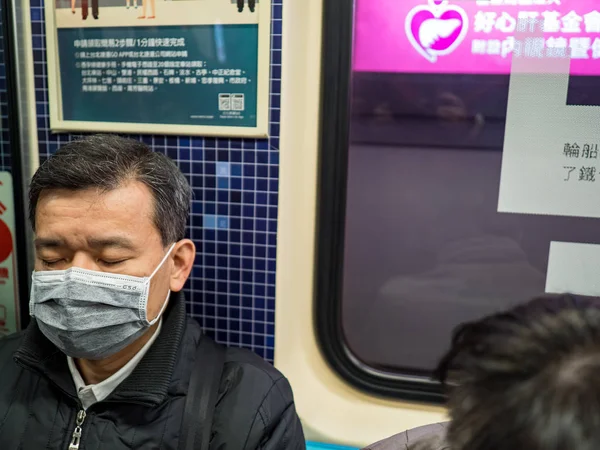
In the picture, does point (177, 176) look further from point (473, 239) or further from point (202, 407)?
point (473, 239)

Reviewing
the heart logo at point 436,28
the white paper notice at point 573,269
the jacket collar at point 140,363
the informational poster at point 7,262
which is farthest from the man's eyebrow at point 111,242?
the white paper notice at point 573,269

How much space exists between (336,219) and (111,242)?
695mm

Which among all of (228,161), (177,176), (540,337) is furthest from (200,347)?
(540,337)

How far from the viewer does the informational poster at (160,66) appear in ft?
4.95

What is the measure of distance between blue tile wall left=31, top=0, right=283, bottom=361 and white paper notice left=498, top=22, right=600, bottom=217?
686mm

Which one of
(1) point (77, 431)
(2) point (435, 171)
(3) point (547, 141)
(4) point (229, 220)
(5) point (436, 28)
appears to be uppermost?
(5) point (436, 28)

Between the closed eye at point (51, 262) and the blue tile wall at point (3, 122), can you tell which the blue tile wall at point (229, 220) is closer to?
the blue tile wall at point (3, 122)

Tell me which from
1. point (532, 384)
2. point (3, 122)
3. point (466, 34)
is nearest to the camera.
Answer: point (532, 384)

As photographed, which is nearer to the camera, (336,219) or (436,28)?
(436,28)

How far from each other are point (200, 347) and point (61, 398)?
0.36 m

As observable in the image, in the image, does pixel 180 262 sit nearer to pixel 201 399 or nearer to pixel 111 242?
pixel 111 242

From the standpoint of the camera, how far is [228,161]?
1.58 metres

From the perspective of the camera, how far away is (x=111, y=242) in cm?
120

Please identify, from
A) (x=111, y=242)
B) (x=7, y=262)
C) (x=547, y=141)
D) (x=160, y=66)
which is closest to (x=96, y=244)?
(x=111, y=242)
